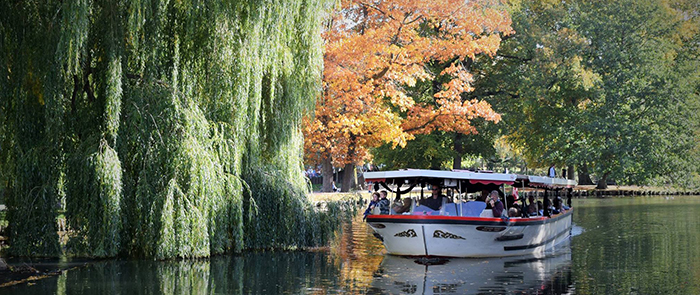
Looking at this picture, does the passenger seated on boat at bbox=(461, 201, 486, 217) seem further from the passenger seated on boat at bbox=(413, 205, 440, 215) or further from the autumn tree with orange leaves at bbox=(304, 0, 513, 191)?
the autumn tree with orange leaves at bbox=(304, 0, 513, 191)

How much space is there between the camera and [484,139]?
5803 cm

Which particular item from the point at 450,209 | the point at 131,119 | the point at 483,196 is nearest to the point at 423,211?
the point at 450,209

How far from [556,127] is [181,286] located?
145 ft

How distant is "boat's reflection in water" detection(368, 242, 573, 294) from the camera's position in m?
16.8

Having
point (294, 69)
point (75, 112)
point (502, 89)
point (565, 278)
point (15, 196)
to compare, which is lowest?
point (565, 278)

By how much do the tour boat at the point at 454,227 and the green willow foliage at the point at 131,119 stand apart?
4.07 metres

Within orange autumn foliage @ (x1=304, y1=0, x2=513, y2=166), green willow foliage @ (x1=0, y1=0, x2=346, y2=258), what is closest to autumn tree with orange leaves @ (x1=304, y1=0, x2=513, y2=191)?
orange autumn foliage @ (x1=304, y1=0, x2=513, y2=166)

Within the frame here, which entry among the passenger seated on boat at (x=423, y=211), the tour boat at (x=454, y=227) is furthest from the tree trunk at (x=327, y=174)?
the passenger seated on boat at (x=423, y=211)

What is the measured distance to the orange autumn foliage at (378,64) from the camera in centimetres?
3750

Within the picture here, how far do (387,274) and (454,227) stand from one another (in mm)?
3366

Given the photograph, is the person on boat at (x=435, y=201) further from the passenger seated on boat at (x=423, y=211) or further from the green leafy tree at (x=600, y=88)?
the green leafy tree at (x=600, y=88)

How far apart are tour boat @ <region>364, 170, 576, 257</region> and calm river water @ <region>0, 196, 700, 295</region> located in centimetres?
46

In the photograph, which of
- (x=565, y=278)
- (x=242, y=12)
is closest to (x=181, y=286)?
(x=242, y=12)

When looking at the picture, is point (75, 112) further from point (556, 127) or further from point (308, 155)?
point (556, 127)
